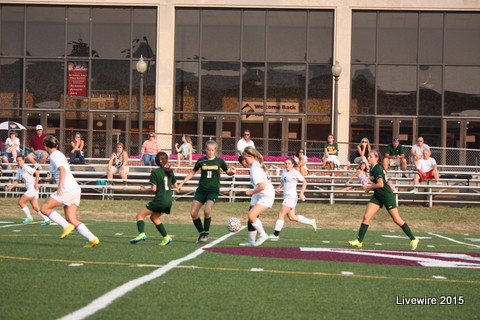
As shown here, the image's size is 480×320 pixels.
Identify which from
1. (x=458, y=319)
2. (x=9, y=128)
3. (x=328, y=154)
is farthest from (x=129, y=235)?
(x=9, y=128)

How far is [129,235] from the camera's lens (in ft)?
44.4

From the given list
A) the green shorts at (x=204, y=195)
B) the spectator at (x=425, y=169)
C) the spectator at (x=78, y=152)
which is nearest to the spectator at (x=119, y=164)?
the spectator at (x=78, y=152)

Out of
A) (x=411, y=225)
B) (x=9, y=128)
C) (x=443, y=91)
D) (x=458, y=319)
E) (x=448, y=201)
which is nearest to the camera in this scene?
(x=458, y=319)

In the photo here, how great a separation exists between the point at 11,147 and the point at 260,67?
11.1m

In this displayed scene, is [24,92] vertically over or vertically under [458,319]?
over

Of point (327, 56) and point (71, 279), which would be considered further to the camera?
point (327, 56)

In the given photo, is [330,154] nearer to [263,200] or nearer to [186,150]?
[186,150]

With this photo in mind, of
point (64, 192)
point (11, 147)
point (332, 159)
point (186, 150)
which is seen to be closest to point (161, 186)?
point (64, 192)

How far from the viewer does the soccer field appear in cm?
611

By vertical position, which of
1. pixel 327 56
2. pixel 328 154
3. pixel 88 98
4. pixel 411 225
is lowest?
pixel 411 225

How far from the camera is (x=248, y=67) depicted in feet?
99.2

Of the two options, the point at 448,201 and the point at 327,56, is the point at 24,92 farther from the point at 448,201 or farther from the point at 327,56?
the point at 448,201

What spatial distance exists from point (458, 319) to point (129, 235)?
8430 mm

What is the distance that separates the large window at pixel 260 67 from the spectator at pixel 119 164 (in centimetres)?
713
